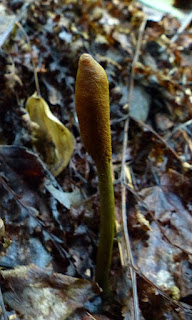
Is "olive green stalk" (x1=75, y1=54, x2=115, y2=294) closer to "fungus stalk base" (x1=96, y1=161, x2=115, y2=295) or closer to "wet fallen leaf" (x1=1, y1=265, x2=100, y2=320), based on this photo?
"fungus stalk base" (x1=96, y1=161, x2=115, y2=295)

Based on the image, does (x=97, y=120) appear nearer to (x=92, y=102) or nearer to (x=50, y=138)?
(x=92, y=102)

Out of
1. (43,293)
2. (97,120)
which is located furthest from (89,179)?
(97,120)

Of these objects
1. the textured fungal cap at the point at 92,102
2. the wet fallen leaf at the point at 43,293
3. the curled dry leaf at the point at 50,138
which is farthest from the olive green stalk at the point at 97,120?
the curled dry leaf at the point at 50,138

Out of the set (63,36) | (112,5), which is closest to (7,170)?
(63,36)

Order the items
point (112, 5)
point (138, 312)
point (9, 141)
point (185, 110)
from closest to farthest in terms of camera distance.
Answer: point (138, 312) < point (9, 141) < point (185, 110) < point (112, 5)

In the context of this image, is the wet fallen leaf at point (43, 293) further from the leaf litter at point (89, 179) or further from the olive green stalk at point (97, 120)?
the olive green stalk at point (97, 120)

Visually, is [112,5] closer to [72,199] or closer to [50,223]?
→ [72,199]
